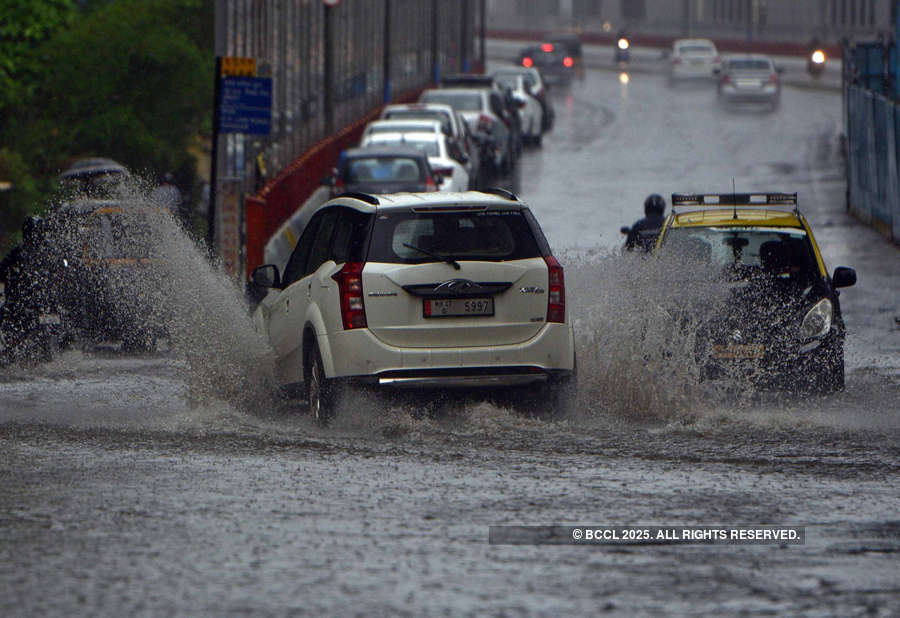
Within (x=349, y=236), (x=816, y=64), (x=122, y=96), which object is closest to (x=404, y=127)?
(x=122, y=96)

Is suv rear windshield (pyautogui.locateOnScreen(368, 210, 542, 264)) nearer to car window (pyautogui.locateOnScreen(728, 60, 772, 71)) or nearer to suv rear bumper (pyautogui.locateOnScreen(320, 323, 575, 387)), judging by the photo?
suv rear bumper (pyautogui.locateOnScreen(320, 323, 575, 387))

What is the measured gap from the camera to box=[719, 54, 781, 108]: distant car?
63406 millimetres

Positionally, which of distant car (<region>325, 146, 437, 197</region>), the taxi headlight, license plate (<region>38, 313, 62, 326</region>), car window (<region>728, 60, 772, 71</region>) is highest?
car window (<region>728, 60, 772, 71</region>)

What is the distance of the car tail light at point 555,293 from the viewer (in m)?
11.8

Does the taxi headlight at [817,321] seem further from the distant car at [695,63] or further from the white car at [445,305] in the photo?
the distant car at [695,63]

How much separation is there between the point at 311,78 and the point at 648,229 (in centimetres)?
2787

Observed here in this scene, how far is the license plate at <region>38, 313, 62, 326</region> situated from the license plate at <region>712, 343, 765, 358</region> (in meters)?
6.63

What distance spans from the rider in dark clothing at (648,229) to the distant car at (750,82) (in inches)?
1836

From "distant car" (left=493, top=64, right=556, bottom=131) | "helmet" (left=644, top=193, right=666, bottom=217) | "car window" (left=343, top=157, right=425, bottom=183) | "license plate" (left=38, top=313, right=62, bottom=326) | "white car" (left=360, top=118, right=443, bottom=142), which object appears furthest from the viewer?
"distant car" (left=493, top=64, right=556, bottom=131)

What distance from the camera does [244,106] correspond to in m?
22.6

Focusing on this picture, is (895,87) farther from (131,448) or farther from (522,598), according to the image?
(522,598)

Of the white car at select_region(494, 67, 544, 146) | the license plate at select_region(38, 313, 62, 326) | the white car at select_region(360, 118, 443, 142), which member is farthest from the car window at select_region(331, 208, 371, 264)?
the white car at select_region(494, 67, 544, 146)

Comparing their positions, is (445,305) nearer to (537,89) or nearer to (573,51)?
(537,89)

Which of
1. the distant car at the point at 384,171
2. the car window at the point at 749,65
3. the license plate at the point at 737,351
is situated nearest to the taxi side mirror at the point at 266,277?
the license plate at the point at 737,351
